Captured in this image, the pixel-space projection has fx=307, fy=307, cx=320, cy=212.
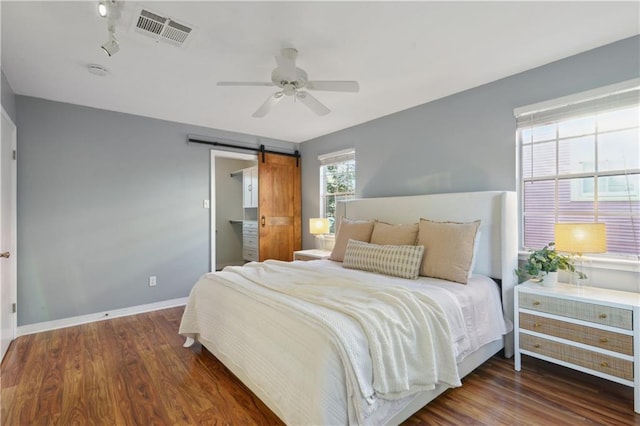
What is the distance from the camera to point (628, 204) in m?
2.32

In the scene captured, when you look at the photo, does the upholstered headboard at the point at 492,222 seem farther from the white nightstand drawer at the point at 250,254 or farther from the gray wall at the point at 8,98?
the gray wall at the point at 8,98

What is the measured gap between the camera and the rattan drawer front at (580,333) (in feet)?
6.46

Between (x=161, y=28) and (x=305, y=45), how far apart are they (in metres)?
0.99

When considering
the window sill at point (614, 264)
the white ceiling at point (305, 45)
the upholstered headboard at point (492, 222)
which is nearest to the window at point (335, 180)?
the white ceiling at point (305, 45)

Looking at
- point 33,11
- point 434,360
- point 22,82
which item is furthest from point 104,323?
point 434,360

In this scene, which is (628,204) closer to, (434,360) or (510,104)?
(510,104)

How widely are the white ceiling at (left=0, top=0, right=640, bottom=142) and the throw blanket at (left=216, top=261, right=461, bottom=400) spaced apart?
179cm

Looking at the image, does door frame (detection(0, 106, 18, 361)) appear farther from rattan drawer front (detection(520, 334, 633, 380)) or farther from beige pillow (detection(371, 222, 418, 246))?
A: rattan drawer front (detection(520, 334, 633, 380))

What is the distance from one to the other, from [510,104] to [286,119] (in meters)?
2.58

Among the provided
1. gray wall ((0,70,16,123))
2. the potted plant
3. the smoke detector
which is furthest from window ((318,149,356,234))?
gray wall ((0,70,16,123))

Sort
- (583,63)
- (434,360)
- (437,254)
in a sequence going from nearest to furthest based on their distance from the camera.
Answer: (434,360) → (583,63) → (437,254)

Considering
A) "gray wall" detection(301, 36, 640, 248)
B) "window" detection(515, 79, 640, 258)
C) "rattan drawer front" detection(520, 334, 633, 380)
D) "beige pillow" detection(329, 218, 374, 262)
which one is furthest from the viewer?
"beige pillow" detection(329, 218, 374, 262)

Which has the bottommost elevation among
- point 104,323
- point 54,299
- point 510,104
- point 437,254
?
point 104,323

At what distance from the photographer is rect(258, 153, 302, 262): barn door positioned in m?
5.10
